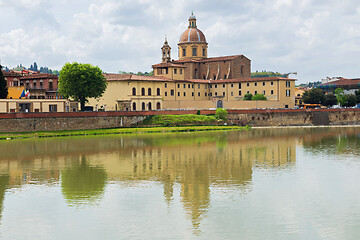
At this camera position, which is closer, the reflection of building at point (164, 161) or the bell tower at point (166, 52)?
the reflection of building at point (164, 161)

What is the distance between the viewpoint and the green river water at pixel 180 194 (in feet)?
76.0

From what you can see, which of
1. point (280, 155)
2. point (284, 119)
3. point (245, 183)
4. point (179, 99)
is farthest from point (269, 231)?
point (179, 99)

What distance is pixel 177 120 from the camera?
89.5 metres

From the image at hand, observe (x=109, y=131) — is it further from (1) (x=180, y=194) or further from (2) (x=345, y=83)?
(2) (x=345, y=83)

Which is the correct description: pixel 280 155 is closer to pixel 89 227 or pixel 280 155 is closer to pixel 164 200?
pixel 164 200

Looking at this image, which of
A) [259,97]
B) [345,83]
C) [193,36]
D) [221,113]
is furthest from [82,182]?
[345,83]

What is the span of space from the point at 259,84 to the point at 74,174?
85.7 metres

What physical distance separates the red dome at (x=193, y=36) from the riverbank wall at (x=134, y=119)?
41449mm

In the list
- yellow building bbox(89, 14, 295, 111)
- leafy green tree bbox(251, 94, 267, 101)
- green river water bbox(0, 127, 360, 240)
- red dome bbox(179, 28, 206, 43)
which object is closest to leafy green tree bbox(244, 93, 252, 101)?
leafy green tree bbox(251, 94, 267, 101)

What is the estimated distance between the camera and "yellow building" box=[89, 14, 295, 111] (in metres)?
103

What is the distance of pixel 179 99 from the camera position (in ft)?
377

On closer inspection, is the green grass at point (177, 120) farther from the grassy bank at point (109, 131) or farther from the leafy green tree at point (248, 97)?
the leafy green tree at point (248, 97)

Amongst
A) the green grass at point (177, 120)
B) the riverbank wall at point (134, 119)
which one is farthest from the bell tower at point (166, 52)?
the green grass at point (177, 120)

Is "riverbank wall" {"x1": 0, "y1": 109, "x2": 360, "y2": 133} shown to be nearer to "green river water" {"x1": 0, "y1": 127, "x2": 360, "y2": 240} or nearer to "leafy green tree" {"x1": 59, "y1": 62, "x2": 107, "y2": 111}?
"leafy green tree" {"x1": 59, "y1": 62, "x2": 107, "y2": 111}
